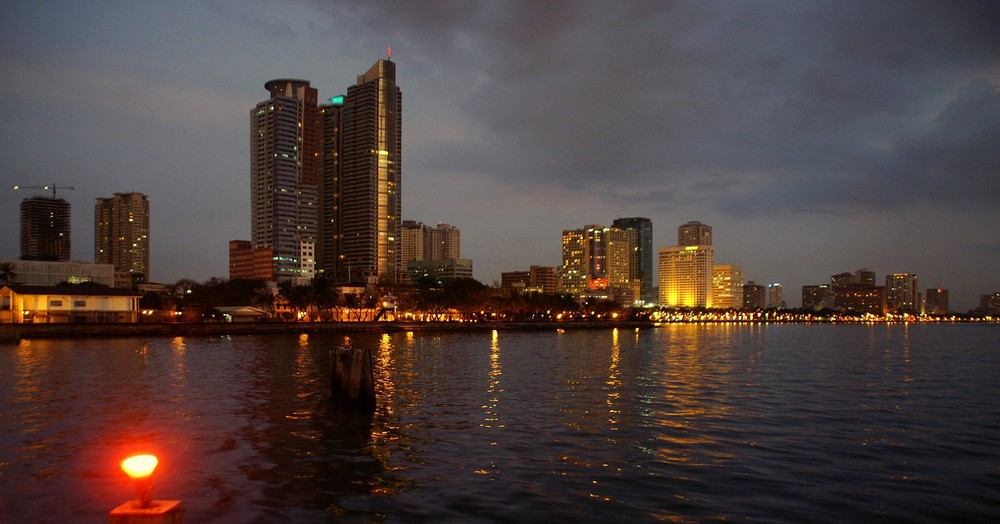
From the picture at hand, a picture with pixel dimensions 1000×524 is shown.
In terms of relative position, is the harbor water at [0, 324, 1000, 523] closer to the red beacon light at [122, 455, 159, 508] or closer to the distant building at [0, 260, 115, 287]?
the red beacon light at [122, 455, 159, 508]

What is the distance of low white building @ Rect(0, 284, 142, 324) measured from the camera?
4126 inches

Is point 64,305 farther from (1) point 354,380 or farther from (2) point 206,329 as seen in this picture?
(1) point 354,380

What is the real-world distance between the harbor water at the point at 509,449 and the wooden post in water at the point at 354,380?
811 mm

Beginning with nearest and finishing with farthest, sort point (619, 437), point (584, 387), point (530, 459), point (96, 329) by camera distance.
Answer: point (530, 459), point (619, 437), point (584, 387), point (96, 329)

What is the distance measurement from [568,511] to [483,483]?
293cm

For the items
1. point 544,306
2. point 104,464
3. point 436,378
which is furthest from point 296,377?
point 544,306

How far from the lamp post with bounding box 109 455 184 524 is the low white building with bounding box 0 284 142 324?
115 m

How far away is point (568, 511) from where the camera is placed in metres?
15.1

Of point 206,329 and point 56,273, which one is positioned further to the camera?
point 56,273

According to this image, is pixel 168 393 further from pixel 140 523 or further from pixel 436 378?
pixel 140 523

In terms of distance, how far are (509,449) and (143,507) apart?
14294mm

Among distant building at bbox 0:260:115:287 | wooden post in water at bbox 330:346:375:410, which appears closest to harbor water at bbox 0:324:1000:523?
wooden post in water at bbox 330:346:375:410

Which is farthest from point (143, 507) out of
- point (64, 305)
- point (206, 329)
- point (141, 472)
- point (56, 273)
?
point (56, 273)

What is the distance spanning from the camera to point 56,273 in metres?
188
